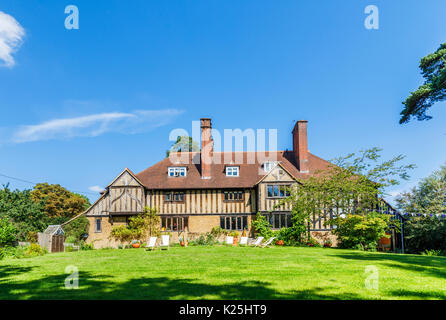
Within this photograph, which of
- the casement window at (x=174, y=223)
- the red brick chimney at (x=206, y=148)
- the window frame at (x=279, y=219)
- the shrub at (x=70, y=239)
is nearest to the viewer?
the shrub at (x=70, y=239)

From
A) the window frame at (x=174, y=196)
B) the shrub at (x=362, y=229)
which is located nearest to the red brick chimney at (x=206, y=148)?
the window frame at (x=174, y=196)

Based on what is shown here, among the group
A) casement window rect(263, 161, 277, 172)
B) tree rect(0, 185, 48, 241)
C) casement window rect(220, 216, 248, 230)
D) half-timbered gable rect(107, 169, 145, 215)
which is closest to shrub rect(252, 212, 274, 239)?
casement window rect(220, 216, 248, 230)

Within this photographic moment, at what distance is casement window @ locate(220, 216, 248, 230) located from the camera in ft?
90.7

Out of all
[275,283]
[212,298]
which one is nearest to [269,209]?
[275,283]

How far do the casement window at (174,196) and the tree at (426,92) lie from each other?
1776 cm

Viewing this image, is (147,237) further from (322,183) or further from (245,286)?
(245,286)

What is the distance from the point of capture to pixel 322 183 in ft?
79.2

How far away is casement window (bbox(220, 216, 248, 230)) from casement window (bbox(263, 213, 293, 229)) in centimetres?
194

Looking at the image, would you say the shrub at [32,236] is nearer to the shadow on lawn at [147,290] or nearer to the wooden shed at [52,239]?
the wooden shed at [52,239]

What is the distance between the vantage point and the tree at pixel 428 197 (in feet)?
77.1

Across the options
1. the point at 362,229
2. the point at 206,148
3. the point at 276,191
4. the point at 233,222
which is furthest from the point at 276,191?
the point at 362,229

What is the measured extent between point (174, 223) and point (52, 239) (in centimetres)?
938

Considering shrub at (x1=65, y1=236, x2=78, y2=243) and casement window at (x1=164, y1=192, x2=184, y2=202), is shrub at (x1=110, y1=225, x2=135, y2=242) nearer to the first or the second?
shrub at (x1=65, y1=236, x2=78, y2=243)

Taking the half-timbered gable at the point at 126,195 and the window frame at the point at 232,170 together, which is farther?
the window frame at the point at 232,170
